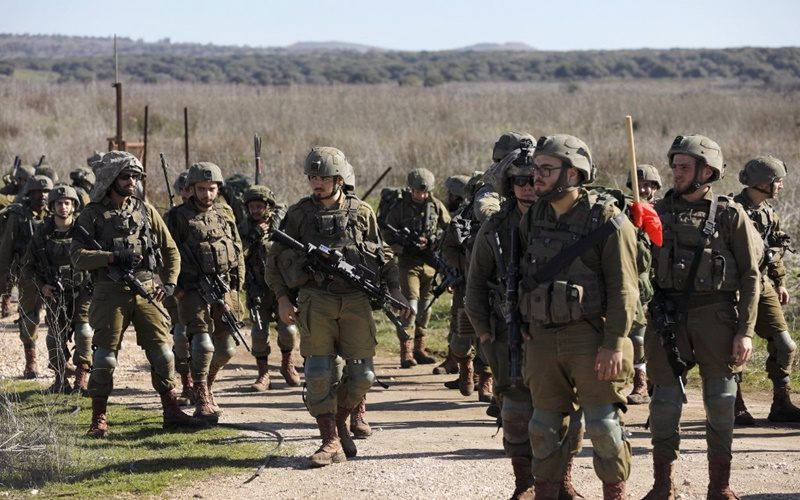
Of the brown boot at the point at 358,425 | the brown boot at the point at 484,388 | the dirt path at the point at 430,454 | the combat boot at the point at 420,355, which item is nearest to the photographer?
the dirt path at the point at 430,454

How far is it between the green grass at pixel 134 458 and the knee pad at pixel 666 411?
2.72 m

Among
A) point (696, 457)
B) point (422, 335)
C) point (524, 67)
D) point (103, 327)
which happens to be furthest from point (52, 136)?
point (524, 67)

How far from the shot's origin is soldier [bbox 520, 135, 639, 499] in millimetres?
5719

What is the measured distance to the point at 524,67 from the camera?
317 ft

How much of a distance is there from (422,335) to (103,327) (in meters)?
4.81

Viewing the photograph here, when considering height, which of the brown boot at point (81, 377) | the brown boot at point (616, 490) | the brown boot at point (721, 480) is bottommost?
the brown boot at point (81, 377)

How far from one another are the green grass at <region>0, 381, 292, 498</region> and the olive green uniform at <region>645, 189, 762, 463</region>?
2.81 meters

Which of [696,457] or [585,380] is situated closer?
[585,380]

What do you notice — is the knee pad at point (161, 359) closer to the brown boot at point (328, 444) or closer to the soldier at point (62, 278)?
the brown boot at point (328, 444)

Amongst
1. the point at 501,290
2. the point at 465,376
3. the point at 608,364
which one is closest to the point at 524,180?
the point at 501,290

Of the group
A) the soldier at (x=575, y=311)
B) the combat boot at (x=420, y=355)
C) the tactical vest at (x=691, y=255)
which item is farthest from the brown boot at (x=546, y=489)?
the combat boot at (x=420, y=355)

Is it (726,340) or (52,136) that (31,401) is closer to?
(726,340)

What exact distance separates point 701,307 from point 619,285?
1.03 meters

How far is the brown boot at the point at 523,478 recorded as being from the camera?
6.50 meters
